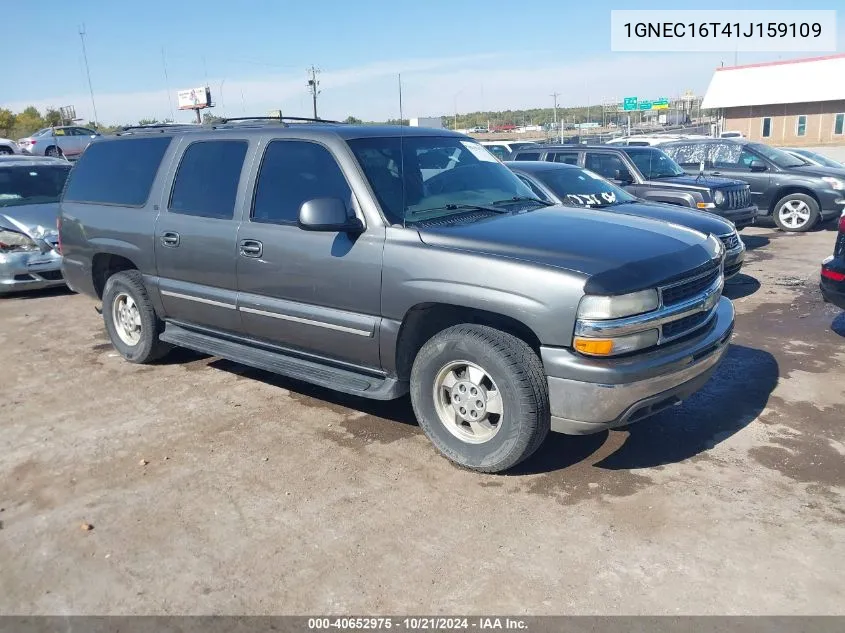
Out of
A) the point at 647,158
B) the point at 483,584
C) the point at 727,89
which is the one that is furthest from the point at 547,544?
the point at 727,89

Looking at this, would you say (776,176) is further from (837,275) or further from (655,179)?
(837,275)

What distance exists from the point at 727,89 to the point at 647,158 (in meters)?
46.1

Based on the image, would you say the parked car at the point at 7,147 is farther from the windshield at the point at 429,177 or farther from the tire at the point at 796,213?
the windshield at the point at 429,177

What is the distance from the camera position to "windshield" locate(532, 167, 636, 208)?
8012 millimetres

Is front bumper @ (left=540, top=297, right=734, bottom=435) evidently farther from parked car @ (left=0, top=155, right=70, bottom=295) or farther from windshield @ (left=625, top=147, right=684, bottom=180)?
windshield @ (left=625, top=147, right=684, bottom=180)

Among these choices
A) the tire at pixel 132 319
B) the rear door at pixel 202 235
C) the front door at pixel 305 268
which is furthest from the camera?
the tire at pixel 132 319

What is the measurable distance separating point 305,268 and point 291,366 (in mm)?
702

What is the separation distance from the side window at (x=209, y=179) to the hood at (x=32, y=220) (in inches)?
177

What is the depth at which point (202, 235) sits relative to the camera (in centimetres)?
502

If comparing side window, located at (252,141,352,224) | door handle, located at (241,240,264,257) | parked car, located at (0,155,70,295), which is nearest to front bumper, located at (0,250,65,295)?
parked car, located at (0,155,70,295)

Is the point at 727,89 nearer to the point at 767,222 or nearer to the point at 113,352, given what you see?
the point at 767,222

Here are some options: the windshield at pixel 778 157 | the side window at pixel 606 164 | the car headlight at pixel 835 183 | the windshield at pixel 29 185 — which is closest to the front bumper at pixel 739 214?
the side window at pixel 606 164

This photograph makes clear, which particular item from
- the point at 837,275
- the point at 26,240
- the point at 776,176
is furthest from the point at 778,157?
the point at 26,240

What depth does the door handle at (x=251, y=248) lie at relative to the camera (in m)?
4.65
